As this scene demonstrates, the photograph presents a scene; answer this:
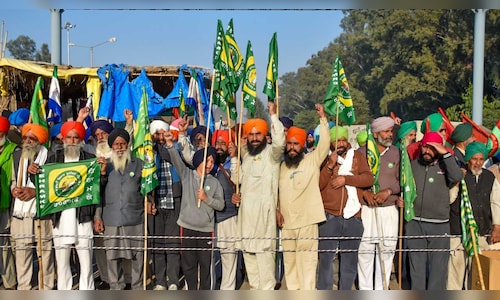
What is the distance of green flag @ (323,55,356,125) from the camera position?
18.9 ft

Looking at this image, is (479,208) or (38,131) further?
(38,131)

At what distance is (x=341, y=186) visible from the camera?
17.9 feet

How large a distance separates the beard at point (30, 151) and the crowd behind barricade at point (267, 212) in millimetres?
12

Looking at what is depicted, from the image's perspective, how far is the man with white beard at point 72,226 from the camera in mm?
5445

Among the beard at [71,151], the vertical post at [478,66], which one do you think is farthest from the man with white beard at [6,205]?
the vertical post at [478,66]

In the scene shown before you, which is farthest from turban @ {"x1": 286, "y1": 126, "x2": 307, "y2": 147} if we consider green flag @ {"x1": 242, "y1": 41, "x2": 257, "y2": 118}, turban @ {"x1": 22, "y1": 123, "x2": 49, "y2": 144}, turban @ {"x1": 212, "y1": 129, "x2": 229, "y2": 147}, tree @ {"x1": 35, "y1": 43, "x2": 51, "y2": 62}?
tree @ {"x1": 35, "y1": 43, "x2": 51, "y2": 62}

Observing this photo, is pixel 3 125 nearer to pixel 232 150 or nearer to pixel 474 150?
pixel 232 150

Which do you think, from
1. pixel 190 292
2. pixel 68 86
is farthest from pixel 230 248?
pixel 68 86

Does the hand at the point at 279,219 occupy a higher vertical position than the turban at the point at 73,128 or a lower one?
lower

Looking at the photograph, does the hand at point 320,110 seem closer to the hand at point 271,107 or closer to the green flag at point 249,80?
the hand at point 271,107

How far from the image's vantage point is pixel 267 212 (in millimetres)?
5348

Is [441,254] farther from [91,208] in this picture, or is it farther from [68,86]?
[68,86]

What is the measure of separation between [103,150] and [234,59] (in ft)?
5.51

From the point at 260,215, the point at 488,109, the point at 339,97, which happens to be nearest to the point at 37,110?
the point at 260,215
